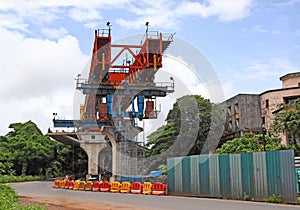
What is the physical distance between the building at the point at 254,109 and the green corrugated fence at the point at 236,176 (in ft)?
86.8

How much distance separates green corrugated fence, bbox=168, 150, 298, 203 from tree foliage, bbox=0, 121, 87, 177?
124 ft

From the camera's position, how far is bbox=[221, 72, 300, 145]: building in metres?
47.8

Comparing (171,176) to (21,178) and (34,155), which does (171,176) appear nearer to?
(21,178)

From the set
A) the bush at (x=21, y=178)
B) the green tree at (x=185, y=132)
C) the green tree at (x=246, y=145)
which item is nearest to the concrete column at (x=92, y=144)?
the green tree at (x=185, y=132)

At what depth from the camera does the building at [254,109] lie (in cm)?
4781

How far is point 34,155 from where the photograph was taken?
6162 cm

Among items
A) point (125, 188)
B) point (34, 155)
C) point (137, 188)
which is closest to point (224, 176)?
point (137, 188)

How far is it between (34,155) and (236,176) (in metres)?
47.3

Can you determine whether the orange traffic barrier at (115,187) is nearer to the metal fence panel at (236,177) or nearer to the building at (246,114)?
the metal fence panel at (236,177)

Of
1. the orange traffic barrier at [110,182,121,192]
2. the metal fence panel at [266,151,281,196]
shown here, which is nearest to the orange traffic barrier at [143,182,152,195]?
the orange traffic barrier at [110,182,121,192]

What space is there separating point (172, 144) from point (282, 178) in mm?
26641

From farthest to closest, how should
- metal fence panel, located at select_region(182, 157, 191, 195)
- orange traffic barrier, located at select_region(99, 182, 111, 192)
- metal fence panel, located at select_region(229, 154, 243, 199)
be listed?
orange traffic barrier, located at select_region(99, 182, 111, 192)
metal fence panel, located at select_region(182, 157, 191, 195)
metal fence panel, located at select_region(229, 154, 243, 199)

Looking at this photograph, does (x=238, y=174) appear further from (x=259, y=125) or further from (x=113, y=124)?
(x=259, y=125)

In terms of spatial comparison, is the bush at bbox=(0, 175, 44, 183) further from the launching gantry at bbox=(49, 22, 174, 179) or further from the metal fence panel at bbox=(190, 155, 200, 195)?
the metal fence panel at bbox=(190, 155, 200, 195)
